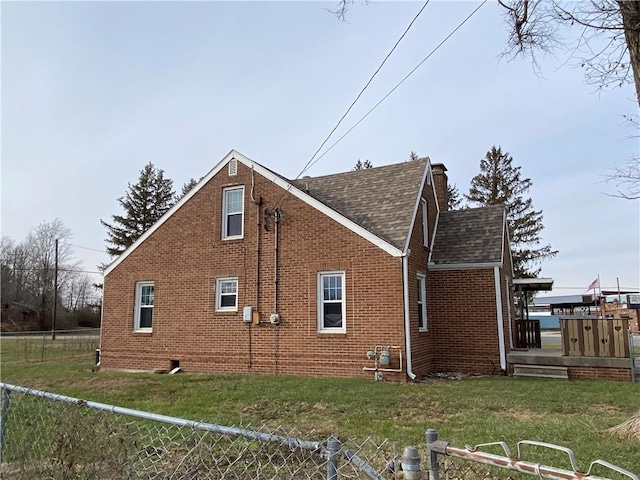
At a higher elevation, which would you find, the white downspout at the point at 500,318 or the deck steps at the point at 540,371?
the white downspout at the point at 500,318

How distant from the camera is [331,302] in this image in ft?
41.5

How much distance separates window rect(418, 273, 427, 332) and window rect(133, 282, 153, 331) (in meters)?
8.81

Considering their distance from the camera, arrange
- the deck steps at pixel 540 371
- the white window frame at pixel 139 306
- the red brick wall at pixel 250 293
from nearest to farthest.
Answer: the deck steps at pixel 540 371 → the red brick wall at pixel 250 293 → the white window frame at pixel 139 306

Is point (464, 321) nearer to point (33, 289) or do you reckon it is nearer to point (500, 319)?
point (500, 319)

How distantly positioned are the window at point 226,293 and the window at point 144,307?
2.77 meters

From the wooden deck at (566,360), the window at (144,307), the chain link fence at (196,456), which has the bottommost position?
the wooden deck at (566,360)

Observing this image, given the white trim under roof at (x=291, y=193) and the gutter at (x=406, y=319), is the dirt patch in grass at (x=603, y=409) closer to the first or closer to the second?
the gutter at (x=406, y=319)

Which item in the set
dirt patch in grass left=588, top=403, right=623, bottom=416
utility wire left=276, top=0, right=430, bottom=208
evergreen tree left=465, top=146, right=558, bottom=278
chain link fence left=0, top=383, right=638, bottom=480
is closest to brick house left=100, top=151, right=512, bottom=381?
utility wire left=276, top=0, right=430, bottom=208

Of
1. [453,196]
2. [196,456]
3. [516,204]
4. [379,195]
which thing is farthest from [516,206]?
[196,456]

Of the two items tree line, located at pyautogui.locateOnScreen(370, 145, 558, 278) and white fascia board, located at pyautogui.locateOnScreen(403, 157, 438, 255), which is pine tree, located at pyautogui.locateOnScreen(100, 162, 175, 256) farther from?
white fascia board, located at pyautogui.locateOnScreen(403, 157, 438, 255)

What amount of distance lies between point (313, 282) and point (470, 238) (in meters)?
5.40

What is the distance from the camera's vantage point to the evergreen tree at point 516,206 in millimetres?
39094

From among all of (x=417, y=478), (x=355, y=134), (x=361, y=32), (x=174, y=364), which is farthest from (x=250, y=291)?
(x=417, y=478)

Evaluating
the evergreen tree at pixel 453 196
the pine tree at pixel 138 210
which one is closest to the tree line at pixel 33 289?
the pine tree at pixel 138 210
